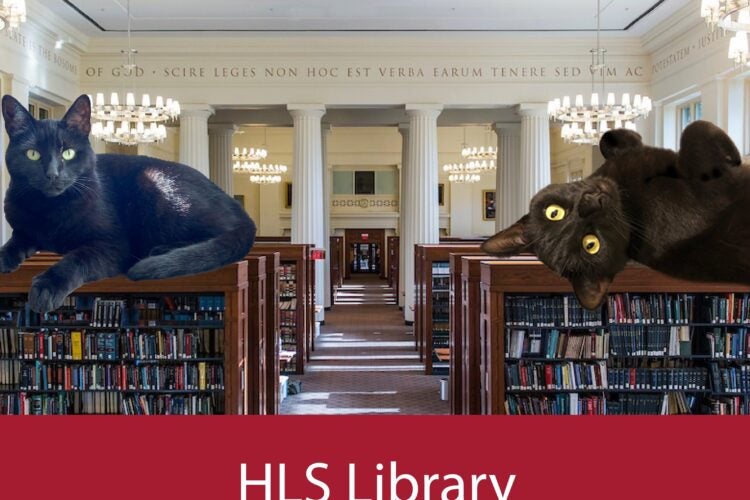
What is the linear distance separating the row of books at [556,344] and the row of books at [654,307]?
1.04 ft

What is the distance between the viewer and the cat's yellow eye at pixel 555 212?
0.93 metres

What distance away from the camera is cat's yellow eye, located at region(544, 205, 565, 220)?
0.93 m

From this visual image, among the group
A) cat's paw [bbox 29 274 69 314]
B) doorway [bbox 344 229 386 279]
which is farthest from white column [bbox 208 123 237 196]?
cat's paw [bbox 29 274 69 314]

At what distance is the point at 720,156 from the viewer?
3.17 feet

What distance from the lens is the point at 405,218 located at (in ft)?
63.8

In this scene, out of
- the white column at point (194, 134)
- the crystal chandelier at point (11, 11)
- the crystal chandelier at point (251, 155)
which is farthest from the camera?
the crystal chandelier at point (251, 155)

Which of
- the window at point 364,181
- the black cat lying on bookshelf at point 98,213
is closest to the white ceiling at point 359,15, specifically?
the black cat lying on bookshelf at point 98,213

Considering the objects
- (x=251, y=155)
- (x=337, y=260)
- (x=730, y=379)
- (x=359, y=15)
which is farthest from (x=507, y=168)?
(x=730, y=379)

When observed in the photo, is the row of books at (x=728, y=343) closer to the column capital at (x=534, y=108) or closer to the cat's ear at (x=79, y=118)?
the cat's ear at (x=79, y=118)

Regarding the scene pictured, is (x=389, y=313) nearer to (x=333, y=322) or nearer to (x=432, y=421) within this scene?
(x=333, y=322)

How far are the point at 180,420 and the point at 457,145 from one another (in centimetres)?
3069

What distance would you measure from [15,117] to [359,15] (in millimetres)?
16009

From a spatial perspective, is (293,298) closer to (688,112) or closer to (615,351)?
(615,351)

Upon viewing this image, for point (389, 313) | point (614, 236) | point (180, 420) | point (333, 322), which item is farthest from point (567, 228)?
point (389, 313)
